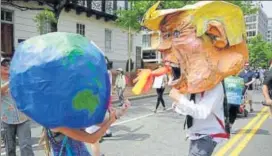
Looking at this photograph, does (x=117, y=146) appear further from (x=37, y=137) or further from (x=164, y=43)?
(x=164, y=43)

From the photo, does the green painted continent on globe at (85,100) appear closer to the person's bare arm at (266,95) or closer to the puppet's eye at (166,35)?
the puppet's eye at (166,35)

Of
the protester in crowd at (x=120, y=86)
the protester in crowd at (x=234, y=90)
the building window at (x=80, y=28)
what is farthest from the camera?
the building window at (x=80, y=28)

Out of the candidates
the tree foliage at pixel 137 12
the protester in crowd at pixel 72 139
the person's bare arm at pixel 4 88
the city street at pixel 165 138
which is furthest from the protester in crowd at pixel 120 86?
the protester in crowd at pixel 72 139

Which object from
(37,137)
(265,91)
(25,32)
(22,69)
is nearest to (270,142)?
(265,91)

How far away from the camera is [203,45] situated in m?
3.81

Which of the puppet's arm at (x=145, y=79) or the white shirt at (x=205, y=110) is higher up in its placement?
the puppet's arm at (x=145, y=79)

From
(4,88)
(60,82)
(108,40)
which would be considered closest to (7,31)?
(108,40)

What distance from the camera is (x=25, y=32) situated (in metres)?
22.2

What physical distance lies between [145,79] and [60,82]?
118 cm

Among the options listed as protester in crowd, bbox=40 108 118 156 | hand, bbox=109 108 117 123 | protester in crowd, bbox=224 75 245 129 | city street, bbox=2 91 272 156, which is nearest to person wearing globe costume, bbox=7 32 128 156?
protester in crowd, bbox=40 108 118 156

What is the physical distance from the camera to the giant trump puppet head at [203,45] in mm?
3781

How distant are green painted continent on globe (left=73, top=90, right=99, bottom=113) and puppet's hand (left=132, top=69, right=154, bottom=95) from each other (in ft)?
2.93

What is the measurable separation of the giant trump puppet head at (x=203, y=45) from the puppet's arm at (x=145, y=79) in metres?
0.10

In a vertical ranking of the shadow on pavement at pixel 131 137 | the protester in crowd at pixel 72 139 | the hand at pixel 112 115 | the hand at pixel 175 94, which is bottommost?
the shadow on pavement at pixel 131 137
